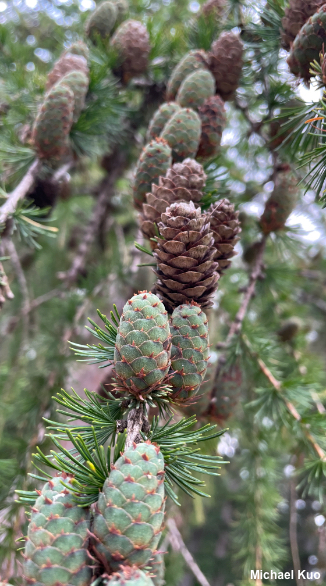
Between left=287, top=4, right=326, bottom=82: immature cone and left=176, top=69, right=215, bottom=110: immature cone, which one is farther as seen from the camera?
left=176, top=69, right=215, bottom=110: immature cone

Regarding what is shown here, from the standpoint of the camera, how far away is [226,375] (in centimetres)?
84

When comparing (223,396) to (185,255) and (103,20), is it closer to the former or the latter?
(185,255)

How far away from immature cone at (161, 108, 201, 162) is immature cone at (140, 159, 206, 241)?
0.11 m

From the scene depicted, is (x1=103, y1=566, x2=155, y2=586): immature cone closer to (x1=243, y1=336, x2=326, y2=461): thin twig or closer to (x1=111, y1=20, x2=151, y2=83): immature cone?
(x1=243, y1=336, x2=326, y2=461): thin twig

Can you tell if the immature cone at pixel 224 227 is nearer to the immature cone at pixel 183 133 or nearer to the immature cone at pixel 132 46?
the immature cone at pixel 183 133

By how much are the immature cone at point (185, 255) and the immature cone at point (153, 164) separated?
177 millimetres

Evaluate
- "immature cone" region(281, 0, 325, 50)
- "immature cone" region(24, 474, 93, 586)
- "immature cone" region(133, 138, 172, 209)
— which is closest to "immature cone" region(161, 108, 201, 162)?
"immature cone" region(133, 138, 172, 209)

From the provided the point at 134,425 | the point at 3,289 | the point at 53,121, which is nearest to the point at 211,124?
the point at 53,121

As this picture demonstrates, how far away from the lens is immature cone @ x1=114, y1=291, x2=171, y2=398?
1.45 ft

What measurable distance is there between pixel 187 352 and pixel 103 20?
50.1 inches

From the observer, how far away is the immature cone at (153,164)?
714 mm

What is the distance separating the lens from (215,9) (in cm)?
122

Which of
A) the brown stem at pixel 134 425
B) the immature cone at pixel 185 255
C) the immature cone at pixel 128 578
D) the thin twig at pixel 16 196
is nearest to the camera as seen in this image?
the immature cone at pixel 128 578

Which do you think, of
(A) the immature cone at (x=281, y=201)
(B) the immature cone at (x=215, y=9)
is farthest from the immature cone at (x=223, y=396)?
(B) the immature cone at (x=215, y=9)
